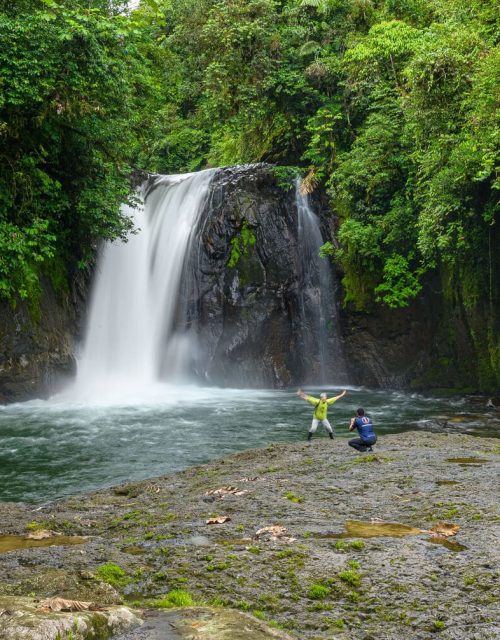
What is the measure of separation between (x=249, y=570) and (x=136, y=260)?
18.6 m

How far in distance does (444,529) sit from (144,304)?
17.5 metres

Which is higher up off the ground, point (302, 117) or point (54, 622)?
point (302, 117)

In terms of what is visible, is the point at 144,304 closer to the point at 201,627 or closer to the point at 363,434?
the point at 363,434

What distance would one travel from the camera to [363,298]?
2036cm

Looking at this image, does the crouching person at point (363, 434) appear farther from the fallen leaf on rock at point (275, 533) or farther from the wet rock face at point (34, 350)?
the wet rock face at point (34, 350)

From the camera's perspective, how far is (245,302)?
21.1m

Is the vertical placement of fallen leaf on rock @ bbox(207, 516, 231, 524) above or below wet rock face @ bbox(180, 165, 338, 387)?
below

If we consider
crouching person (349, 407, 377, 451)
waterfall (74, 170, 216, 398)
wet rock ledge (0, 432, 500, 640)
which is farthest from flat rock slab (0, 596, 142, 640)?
waterfall (74, 170, 216, 398)

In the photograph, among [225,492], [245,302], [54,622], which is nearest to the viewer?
[54,622]

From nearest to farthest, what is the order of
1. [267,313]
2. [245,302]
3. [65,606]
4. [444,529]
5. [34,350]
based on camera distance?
[65,606] → [444,529] → [34,350] → [245,302] → [267,313]

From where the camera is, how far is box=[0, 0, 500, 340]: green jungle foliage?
A: 44.7ft

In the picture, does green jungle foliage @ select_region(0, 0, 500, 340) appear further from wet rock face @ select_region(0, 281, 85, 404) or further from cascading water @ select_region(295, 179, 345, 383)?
cascading water @ select_region(295, 179, 345, 383)

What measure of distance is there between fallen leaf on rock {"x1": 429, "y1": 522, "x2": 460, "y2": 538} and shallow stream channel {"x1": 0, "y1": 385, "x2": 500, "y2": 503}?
522cm

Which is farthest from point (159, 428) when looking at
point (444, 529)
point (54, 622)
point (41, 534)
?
point (54, 622)
